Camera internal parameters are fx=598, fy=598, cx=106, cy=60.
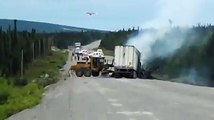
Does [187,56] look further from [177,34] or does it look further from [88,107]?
[88,107]

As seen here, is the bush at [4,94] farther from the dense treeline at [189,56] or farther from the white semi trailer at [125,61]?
the dense treeline at [189,56]

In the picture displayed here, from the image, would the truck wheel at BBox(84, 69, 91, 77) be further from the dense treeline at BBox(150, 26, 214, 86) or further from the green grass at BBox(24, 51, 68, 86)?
the dense treeline at BBox(150, 26, 214, 86)

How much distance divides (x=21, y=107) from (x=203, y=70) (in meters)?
49.6

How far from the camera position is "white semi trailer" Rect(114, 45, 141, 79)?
6181cm

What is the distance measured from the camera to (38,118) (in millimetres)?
18406

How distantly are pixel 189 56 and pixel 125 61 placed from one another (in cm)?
1815

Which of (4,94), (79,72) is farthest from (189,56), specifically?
(4,94)

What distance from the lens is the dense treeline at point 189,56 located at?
7312 cm

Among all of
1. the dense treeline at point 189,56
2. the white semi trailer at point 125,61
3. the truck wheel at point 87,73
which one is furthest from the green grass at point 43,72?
the dense treeline at point 189,56

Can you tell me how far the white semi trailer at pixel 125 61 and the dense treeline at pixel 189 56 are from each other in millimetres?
9731

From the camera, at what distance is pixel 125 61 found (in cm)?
6203

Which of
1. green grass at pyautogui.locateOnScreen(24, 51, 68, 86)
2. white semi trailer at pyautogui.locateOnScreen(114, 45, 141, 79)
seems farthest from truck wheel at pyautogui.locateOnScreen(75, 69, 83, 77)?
white semi trailer at pyautogui.locateOnScreen(114, 45, 141, 79)

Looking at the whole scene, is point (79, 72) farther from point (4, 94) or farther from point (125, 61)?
point (4, 94)

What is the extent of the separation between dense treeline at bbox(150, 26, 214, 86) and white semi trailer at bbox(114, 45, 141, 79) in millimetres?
9731
